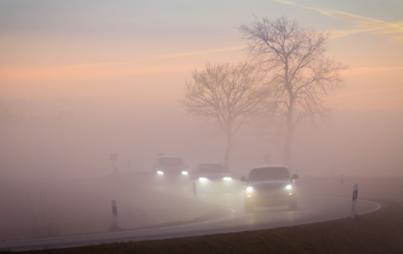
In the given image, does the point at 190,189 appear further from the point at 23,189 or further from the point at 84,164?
the point at 84,164

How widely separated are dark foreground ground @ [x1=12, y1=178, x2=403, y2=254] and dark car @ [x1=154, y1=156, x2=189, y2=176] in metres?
23.0

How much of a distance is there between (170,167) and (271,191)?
806 inches

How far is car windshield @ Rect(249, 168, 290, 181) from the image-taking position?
2117cm

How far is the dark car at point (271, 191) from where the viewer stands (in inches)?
794

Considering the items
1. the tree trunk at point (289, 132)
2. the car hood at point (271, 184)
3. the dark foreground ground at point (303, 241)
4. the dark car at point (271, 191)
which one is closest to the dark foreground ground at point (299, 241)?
the dark foreground ground at point (303, 241)

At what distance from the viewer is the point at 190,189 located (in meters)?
37.1

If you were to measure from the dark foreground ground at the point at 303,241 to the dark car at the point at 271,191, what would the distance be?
3.48 meters

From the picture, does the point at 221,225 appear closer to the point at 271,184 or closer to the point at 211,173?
the point at 271,184

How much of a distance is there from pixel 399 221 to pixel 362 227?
9.52 ft

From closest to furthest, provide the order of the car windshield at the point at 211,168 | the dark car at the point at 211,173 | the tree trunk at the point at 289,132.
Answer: the dark car at the point at 211,173, the car windshield at the point at 211,168, the tree trunk at the point at 289,132

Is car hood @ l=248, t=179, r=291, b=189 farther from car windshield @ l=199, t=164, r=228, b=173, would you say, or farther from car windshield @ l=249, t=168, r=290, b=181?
car windshield @ l=199, t=164, r=228, b=173

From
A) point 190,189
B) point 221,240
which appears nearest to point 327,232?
point 221,240

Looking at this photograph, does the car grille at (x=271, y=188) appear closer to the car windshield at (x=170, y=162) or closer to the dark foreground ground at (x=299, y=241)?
the dark foreground ground at (x=299, y=241)

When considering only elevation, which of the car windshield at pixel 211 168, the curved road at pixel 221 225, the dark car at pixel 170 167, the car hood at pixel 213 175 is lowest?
the dark car at pixel 170 167
